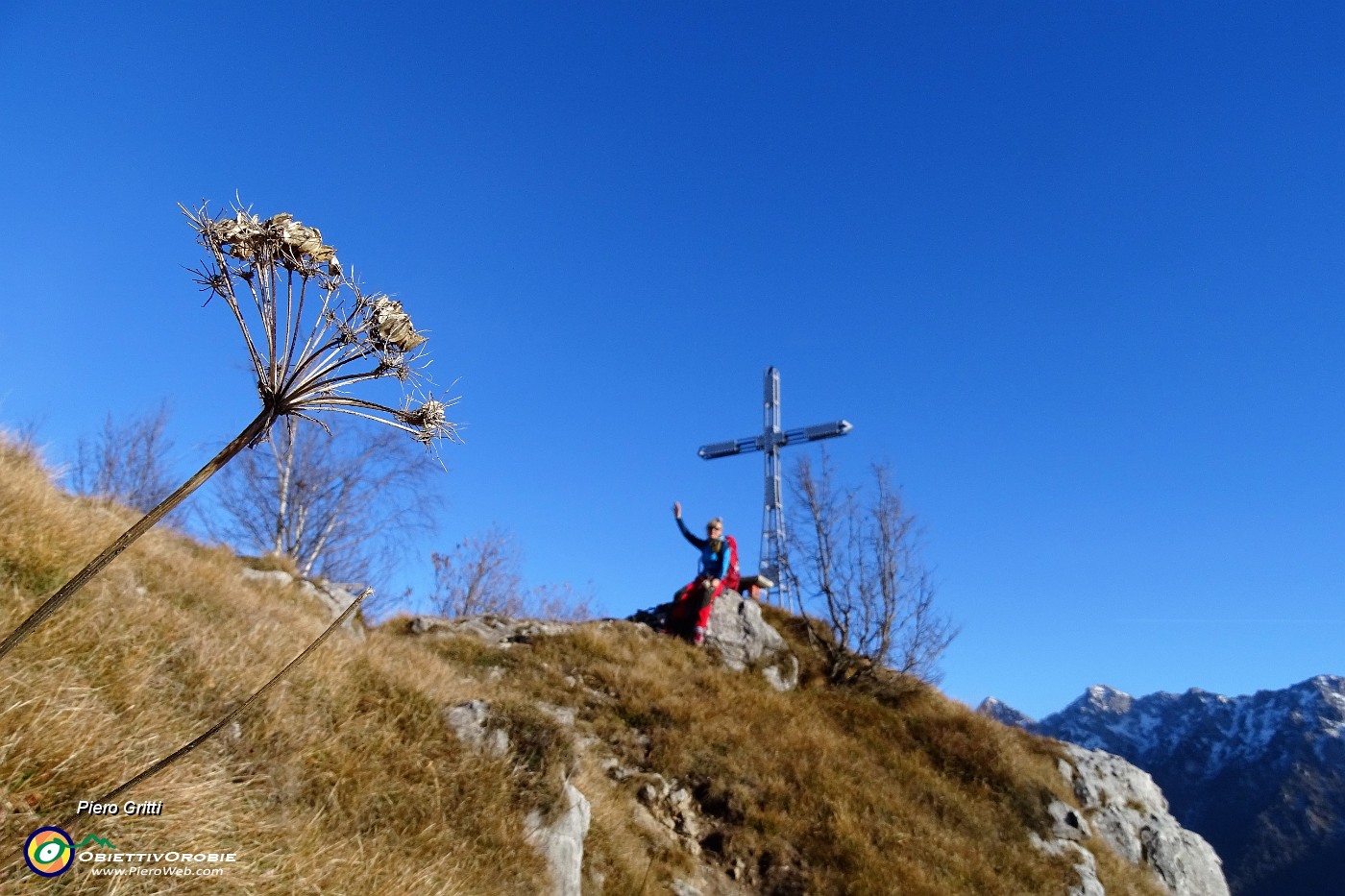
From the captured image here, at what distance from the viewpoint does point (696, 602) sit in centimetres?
1563

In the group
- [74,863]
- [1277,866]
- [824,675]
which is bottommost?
[74,863]

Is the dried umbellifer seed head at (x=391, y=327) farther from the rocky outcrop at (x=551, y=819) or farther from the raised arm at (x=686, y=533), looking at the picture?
the raised arm at (x=686, y=533)

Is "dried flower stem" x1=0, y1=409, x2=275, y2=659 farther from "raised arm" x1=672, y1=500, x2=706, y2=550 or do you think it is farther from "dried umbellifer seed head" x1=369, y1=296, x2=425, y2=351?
"raised arm" x1=672, y1=500, x2=706, y2=550

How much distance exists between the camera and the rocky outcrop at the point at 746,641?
1469cm

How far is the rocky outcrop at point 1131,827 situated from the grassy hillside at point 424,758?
1.69ft

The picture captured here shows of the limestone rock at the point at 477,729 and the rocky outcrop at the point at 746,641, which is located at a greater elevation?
the rocky outcrop at the point at 746,641

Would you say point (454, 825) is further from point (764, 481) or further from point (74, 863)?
point (764, 481)

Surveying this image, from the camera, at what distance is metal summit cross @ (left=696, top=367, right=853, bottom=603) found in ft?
73.8

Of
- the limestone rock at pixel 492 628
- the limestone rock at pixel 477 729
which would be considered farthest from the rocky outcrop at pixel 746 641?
the limestone rock at pixel 477 729

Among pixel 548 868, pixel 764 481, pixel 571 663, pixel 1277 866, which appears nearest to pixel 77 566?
pixel 548 868

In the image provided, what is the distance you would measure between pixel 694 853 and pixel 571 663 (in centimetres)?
466

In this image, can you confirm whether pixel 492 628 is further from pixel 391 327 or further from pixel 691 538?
pixel 391 327

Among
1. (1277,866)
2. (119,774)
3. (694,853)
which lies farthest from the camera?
(1277,866)

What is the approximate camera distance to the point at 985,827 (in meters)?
10.6
